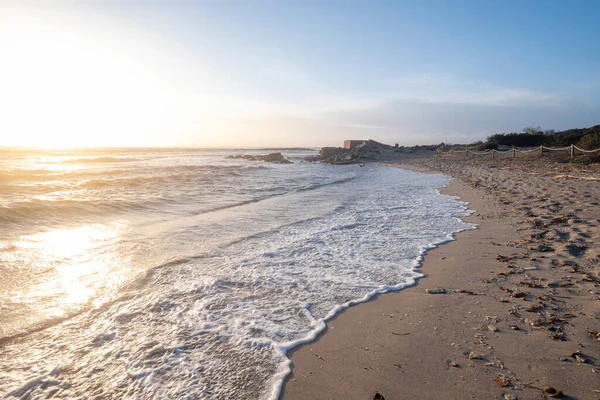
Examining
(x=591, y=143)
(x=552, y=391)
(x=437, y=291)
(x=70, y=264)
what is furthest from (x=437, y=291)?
(x=591, y=143)

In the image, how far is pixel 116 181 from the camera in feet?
50.5

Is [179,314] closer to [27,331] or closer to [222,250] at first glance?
[27,331]

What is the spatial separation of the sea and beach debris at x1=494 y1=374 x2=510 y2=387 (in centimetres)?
138

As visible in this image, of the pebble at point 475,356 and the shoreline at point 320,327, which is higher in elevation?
the pebble at point 475,356

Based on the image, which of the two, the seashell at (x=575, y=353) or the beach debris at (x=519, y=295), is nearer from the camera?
the seashell at (x=575, y=353)

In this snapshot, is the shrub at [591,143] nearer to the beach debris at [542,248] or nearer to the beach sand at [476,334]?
the beach sand at [476,334]

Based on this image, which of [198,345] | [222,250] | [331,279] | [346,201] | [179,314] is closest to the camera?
[198,345]

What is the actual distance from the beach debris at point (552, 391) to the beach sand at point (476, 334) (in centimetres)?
3

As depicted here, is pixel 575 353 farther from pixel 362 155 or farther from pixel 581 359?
pixel 362 155

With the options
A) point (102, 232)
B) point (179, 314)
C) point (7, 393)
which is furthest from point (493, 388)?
point (102, 232)

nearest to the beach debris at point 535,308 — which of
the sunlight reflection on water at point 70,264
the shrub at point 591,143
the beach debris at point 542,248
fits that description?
the beach debris at point 542,248

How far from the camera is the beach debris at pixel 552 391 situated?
2.09m

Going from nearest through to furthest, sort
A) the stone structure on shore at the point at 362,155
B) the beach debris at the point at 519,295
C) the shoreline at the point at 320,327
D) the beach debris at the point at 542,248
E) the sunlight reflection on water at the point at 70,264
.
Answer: the shoreline at the point at 320,327, the beach debris at the point at 519,295, the sunlight reflection on water at the point at 70,264, the beach debris at the point at 542,248, the stone structure on shore at the point at 362,155

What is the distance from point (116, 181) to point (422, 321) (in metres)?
15.4
